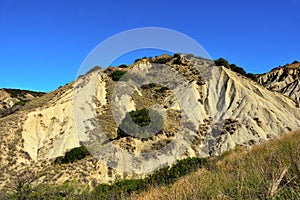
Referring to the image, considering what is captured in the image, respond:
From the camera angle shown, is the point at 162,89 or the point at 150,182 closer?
the point at 150,182

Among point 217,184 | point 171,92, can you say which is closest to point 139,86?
point 171,92

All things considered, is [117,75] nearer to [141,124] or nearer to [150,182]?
[141,124]

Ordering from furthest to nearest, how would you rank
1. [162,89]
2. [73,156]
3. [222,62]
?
Result: [222,62], [162,89], [73,156]

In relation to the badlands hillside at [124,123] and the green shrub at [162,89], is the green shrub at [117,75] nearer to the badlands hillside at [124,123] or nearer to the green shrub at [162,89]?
the badlands hillside at [124,123]

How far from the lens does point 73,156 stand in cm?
3058

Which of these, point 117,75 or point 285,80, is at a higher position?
point 117,75

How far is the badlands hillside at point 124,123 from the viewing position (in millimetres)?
28594

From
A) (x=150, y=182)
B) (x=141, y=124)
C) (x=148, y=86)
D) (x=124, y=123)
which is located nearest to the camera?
(x=150, y=182)

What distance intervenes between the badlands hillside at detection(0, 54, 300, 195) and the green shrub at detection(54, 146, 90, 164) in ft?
0.39

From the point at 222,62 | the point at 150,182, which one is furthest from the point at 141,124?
the point at 150,182

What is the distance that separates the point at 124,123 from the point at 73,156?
7.23m

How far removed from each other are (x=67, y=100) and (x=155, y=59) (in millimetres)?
18586

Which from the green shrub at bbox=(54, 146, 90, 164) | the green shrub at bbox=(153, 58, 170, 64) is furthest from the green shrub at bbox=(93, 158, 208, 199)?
the green shrub at bbox=(153, 58, 170, 64)

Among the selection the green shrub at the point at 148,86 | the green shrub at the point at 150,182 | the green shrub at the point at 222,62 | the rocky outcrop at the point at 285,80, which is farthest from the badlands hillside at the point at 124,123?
the rocky outcrop at the point at 285,80
